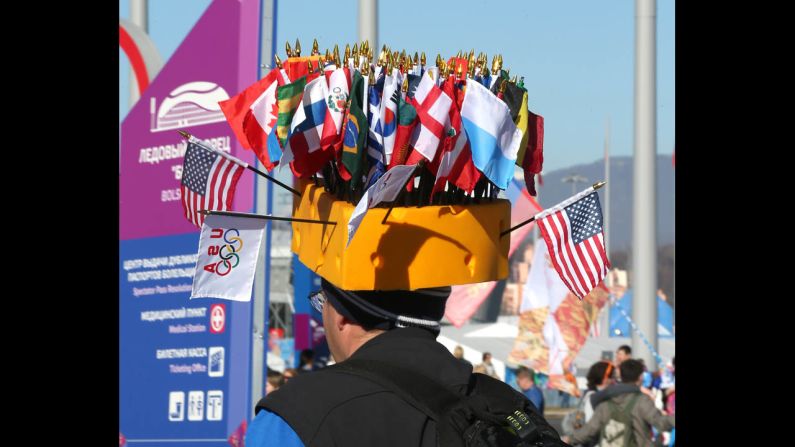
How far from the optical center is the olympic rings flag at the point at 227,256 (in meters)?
3.60

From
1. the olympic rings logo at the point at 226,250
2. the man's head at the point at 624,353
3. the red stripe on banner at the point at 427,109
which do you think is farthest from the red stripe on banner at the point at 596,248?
the man's head at the point at 624,353

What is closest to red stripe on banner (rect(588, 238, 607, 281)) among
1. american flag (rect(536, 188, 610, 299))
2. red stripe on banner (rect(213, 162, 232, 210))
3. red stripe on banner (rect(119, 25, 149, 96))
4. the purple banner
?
american flag (rect(536, 188, 610, 299))

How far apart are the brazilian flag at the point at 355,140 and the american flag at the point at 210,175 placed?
638 mm

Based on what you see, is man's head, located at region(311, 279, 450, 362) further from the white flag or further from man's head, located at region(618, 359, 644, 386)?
man's head, located at region(618, 359, 644, 386)

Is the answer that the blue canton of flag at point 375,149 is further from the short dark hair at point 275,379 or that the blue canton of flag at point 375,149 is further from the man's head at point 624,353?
the man's head at point 624,353

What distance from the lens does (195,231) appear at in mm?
7902

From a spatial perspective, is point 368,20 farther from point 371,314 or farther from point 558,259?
point 371,314

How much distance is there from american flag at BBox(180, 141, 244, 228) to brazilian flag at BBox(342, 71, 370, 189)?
2.09 ft

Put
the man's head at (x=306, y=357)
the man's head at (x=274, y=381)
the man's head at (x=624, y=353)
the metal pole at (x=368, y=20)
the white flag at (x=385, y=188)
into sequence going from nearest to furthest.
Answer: the white flag at (x=385, y=188) → the metal pole at (x=368, y=20) → the man's head at (x=274, y=381) → the man's head at (x=624, y=353) → the man's head at (x=306, y=357)

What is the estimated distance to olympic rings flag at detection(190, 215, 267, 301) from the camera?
3.60m

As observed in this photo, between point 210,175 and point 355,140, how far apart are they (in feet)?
2.45

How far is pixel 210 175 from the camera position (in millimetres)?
3984

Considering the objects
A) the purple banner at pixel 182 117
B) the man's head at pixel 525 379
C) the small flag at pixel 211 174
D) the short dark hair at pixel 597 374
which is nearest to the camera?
the small flag at pixel 211 174

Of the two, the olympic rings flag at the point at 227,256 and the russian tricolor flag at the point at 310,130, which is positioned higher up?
the russian tricolor flag at the point at 310,130
